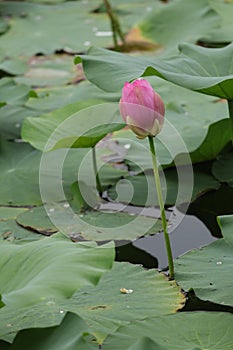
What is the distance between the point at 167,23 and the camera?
2.62 metres

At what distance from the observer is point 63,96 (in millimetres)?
2102

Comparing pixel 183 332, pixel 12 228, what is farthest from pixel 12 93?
pixel 183 332

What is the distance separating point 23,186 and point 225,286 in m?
0.62

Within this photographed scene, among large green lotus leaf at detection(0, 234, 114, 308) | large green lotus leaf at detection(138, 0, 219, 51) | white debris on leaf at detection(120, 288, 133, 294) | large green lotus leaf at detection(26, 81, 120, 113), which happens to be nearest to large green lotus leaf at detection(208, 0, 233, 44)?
large green lotus leaf at detection(138, 0, 219, 51)

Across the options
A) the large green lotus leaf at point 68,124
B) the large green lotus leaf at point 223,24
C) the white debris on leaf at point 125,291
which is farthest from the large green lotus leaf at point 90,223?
the large green lotus leaf at point 223,24

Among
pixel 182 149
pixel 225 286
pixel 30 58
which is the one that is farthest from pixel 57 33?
pixel 225 286

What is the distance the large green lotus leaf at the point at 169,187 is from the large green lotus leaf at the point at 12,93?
0.41 meters

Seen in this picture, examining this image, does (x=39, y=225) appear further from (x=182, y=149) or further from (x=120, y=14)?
(x=120, y=14)

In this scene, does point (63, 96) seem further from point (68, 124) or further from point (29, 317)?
point (29, 317)

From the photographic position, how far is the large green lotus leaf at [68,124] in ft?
5.14

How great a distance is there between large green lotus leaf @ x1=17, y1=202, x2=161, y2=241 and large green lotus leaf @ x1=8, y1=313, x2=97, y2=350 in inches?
18.9

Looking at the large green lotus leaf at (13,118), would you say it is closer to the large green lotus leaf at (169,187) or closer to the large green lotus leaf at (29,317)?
the large green lotus leaf at (169,187)

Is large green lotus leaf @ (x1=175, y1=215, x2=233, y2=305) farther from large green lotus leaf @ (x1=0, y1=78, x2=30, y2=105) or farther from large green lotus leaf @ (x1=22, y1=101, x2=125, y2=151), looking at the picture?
large green lotus leaf @ (x1=0, y1=78, x2=30, y2=105)

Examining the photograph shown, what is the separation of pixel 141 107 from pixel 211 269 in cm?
28
